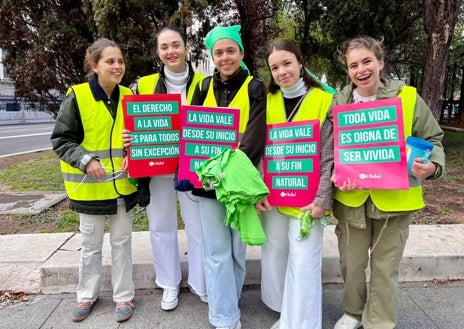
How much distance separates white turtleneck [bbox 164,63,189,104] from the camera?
3.08 m

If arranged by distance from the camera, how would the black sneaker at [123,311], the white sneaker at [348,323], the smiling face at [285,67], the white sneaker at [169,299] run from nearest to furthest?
the smiling face at [285,67] < the white sneaker at [348,323] < the black sneaker at [123,311] < the white sneaker at [169,299]

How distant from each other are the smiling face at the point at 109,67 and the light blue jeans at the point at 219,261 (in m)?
1.11

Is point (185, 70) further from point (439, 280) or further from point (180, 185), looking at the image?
point (439, 280)

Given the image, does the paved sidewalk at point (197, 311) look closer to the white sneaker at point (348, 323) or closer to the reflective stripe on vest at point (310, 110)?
the white sneaker at point (348, 323)

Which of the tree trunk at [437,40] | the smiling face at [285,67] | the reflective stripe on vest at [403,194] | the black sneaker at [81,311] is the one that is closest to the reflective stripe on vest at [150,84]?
the smiling face at [285,67]

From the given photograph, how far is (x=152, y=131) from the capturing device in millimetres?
2904

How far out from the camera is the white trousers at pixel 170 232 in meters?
3.12

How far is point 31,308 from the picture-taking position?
3.26 meters

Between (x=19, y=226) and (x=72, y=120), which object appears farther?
(x=19, y=226)

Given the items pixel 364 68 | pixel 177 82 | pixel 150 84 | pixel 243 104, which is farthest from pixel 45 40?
pixel 364 68

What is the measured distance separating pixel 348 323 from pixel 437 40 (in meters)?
7.38

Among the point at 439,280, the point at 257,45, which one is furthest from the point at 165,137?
the point at 257,45

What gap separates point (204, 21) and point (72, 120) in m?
6.35

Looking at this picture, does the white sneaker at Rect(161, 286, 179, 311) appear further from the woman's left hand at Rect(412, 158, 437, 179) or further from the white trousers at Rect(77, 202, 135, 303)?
the woman's left hand at Rect(412, 158, 437, 179)
